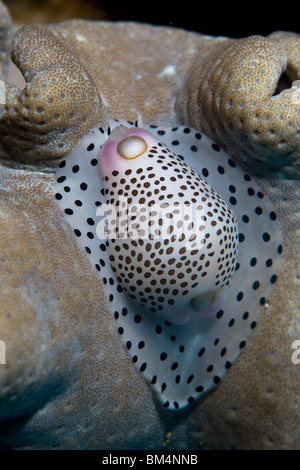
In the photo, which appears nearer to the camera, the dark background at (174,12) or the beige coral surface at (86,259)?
the beige coral surface at (86,259)

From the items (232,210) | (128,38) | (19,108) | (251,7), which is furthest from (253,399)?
(251,7)

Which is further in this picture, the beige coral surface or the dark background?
the dark background

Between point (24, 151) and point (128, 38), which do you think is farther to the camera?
point (128, 38)

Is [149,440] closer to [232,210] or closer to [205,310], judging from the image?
[205,310]
